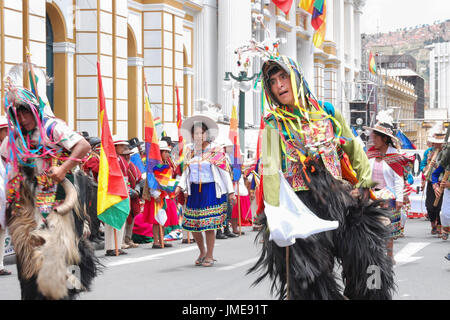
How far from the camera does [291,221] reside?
5.52 m

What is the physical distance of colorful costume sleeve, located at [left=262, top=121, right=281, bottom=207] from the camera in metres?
5.76

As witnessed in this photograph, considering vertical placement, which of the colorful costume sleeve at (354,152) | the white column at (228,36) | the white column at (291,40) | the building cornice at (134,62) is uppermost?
the white column at (291,40)

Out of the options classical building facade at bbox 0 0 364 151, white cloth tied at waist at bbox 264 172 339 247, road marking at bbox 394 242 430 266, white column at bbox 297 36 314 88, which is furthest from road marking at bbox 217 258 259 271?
white column at bbox 297 36 314 88

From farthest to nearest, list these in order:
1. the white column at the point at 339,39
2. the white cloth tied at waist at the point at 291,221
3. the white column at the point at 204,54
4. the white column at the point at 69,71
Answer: the white column at the point at 339,39
the white column at the point at 204,54
the white column at the point at 69,71
the white cloth tied at waist at the point at 291,221

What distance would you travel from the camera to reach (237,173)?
1575 centimetres

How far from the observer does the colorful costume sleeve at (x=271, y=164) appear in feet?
18.9

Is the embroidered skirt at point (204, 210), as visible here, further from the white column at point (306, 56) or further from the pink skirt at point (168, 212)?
the white column at point (306, 56)

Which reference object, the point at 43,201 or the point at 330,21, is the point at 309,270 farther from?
the point at 330,21

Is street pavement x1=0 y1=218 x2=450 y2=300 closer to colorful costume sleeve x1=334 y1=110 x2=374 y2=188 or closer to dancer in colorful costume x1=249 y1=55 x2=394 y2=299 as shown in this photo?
dancer in colorful costume x1=249 y1=55 x2=394 y2=299

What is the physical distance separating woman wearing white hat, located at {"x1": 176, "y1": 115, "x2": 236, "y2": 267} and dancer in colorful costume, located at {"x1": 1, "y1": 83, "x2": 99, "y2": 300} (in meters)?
4.24

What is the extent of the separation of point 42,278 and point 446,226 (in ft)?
22.6

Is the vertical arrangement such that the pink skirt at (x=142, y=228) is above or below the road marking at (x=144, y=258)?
above

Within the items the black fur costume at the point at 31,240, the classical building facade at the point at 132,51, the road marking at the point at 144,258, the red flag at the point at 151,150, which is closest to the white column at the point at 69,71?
the classical building facade at the point at 132,51
